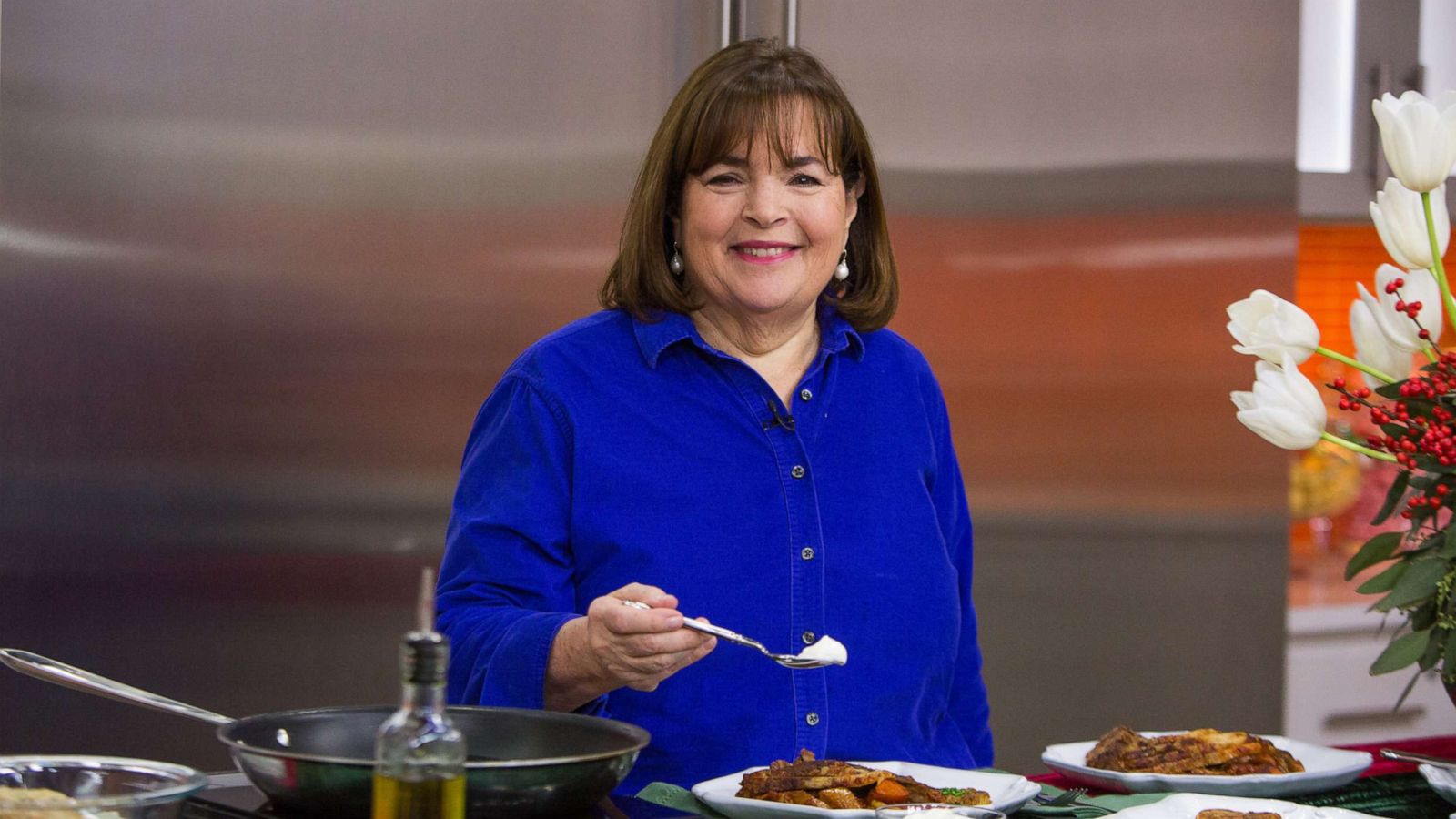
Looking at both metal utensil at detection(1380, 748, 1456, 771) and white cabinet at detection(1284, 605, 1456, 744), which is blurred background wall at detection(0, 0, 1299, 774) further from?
metal utensil at detection(1380, 748, 1456, 771)

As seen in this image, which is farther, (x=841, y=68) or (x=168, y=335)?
(x=841, y=68)

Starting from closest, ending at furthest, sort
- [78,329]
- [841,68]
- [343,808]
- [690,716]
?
[343,808] → [690,716] → [78,329] → [841,68]

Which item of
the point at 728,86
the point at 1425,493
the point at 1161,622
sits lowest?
the point at 1161,622

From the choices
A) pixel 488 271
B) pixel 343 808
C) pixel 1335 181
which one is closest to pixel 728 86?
pixel 488 271

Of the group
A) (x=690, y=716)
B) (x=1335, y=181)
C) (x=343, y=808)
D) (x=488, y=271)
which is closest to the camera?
(x=343, y=808)

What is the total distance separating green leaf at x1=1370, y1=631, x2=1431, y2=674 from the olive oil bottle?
0.77 m

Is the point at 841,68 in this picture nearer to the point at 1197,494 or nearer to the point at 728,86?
the point at 728,86

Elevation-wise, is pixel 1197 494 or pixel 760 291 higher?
pixel 760 291

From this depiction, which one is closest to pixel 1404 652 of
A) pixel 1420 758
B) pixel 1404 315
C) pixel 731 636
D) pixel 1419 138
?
pixel 1420 758

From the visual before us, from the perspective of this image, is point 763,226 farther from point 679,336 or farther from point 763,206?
point 679,336

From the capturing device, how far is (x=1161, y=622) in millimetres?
2457

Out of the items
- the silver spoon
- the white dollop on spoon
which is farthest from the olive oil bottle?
the white dollop on spoon

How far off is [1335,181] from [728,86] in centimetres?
164

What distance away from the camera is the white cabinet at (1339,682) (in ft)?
9.24
